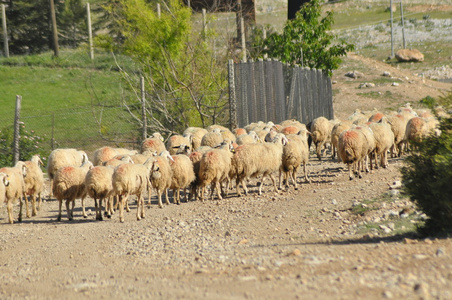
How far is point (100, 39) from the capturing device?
83.9 feet

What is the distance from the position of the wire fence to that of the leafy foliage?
12.8 meters

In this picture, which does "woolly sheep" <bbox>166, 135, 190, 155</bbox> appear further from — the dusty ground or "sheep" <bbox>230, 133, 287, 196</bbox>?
"sheep" <bbox>230, 133, 287, 196</bbox>

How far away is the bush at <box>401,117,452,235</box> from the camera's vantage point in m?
8.30

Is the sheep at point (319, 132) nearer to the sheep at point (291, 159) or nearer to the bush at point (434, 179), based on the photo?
the sheep at point (291, 159)

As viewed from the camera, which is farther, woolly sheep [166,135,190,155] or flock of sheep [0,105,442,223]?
woolly sheep [166,135,190,155]

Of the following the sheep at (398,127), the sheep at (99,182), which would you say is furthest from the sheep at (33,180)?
the sheep at (398,127)

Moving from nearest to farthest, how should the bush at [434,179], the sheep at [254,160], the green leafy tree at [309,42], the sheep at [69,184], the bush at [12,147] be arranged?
the bush at [434,179], the sheep at [69,184], the sheep at [254,160], the bush at [12,147], the green leafy tree at [309,42]

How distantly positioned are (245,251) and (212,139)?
8.53m

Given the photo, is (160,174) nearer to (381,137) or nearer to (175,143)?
(175,143)

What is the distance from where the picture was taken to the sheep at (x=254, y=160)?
14.0 m

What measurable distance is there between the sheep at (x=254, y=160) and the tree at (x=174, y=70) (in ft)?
25.5

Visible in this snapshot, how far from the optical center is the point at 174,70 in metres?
22.8

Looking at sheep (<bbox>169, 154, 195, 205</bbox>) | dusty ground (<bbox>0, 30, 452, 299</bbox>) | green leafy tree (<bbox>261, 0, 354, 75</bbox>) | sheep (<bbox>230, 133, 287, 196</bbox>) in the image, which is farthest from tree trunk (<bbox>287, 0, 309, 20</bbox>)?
sheep (<bbox>169, 154, 195, 205</bbox>)

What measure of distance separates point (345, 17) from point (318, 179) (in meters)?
69.5
